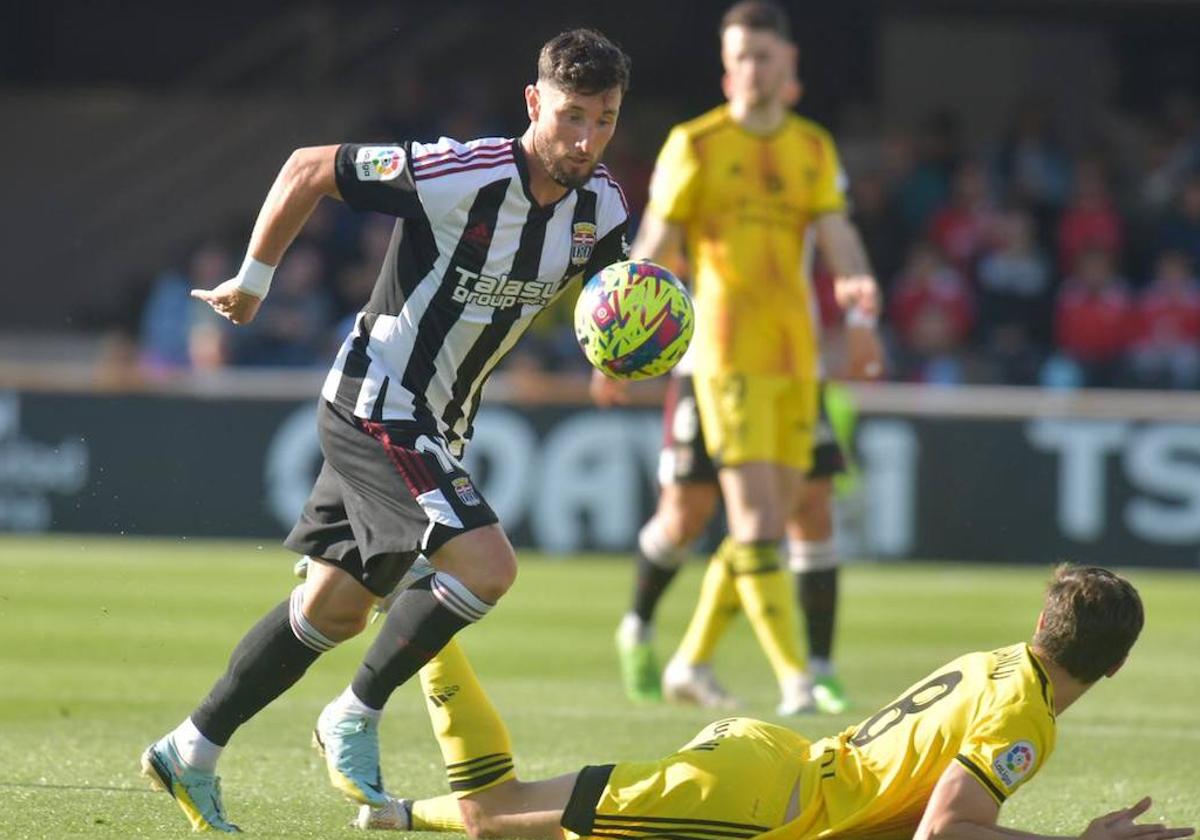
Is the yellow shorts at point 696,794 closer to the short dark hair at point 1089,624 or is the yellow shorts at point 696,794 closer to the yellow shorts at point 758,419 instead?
the short dark hair at point 1089,624

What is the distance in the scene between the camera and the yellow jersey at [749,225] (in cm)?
823

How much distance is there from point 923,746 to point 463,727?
3.89 feet

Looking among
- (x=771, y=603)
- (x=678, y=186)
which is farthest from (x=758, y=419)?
(x=678, y=186)

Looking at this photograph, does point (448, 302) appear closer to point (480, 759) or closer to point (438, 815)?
point (480, 759)

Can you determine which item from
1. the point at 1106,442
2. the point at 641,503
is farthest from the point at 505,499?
the point at 1106,442

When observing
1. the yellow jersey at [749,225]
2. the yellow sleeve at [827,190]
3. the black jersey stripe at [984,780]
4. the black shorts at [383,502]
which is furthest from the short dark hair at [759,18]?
the black jersey stripe at [984,780]

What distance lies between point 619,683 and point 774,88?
8.51 feet

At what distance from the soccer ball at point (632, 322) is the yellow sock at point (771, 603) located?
249 cm

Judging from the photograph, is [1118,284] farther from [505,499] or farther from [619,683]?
[619,683]

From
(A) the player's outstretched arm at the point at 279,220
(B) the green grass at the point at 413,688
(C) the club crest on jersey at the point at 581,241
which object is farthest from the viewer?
(B) the green grass at the point at 413,688

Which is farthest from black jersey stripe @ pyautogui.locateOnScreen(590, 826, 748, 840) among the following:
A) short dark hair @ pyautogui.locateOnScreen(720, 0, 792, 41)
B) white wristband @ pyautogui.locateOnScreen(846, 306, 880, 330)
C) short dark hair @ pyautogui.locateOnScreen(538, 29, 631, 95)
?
short dark hair @ pyautogui.locateOnScreen(720, 0, 792, 41)

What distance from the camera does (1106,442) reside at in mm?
14656

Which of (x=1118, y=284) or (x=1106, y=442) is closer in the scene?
(x=1106, y=442)

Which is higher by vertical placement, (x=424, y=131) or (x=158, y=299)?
(x=424, y=131)
